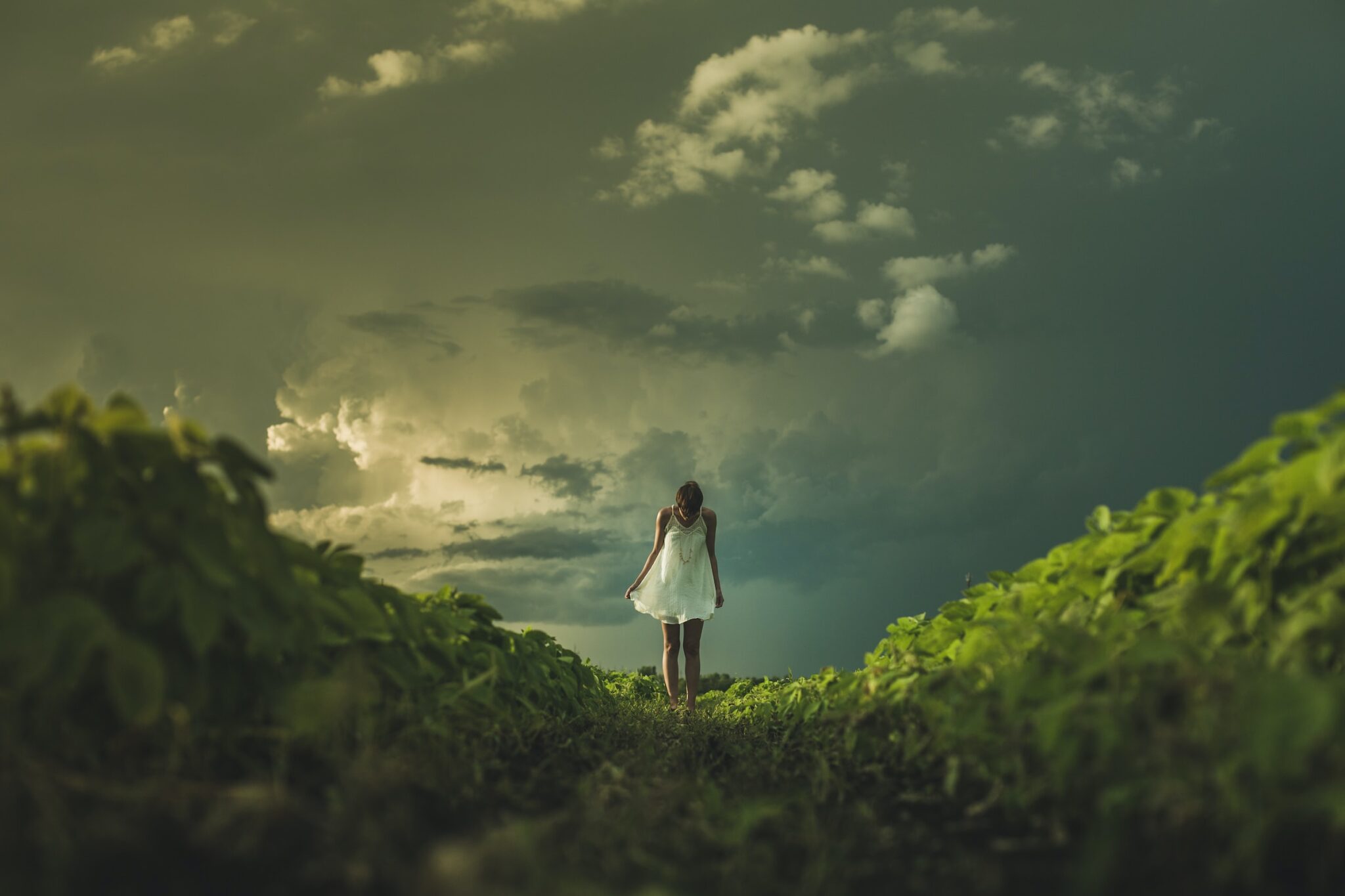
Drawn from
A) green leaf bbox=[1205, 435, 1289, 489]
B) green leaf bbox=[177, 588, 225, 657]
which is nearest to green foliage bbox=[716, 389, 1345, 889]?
green leaf bbox=[1205, 435, 1289, 489]

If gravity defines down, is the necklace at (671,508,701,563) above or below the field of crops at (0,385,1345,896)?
above

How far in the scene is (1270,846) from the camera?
2137 millimetres

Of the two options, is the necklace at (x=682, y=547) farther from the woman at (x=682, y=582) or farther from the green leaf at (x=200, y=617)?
the green leaf at (x=200, y=617)

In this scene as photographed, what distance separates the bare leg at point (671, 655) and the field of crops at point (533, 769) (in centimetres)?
685

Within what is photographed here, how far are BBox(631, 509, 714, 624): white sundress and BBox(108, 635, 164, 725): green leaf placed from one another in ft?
26.9

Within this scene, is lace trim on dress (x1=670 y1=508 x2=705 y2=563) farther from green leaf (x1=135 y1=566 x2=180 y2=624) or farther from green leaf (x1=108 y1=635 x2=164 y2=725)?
green leaf (x1=108 y1=635 x2=164 y2=725)

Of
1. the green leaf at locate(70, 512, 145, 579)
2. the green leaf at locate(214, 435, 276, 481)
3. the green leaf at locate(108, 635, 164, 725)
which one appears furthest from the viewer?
the green leaf at locate(214, 435, 276, 481)

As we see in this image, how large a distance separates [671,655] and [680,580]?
919 millimetres

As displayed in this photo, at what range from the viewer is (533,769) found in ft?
11.5

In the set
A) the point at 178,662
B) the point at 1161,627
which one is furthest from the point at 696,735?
the point at 178,662

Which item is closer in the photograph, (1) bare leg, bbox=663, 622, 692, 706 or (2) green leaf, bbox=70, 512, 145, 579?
(2) green leaf, bbox=70, 512, 145, 579

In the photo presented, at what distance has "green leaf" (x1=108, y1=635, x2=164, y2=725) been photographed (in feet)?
6.84

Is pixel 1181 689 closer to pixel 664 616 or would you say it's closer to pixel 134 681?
pixel 134 681

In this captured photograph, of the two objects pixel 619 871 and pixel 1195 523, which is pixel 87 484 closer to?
pixel 619 871
